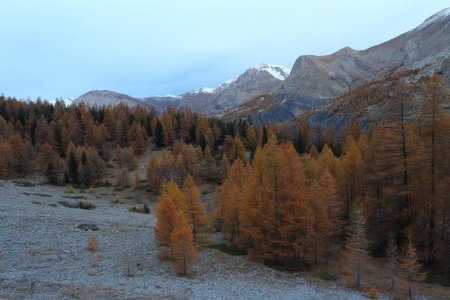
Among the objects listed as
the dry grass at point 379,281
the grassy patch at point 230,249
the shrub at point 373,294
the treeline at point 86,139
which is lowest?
the dry grass at point 379,281

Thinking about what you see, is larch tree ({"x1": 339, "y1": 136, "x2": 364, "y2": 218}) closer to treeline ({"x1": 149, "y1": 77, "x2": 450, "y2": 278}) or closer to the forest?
the forest

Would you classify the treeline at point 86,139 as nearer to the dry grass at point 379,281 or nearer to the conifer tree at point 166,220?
the conifer tree at point 166,220

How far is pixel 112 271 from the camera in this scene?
1008 inches

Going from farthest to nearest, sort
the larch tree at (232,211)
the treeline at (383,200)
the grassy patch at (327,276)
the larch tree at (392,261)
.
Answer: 1. the larch tree at (232,211)
2. the treeline at (383,200)
3. the grassy patch at (327,276)
4. the larch tree at (392,261)

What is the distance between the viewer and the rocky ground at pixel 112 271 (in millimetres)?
21141

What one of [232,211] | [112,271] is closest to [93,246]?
[112,271]

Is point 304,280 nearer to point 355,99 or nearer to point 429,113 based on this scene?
point 429,113

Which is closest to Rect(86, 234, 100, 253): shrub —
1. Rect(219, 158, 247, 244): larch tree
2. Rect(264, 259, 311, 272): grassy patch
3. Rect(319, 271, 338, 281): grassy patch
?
Rect(219, 158, 247, 244): larch tree

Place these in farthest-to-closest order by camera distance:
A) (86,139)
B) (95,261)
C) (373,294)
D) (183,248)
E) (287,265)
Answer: (86,139), (287,265), (95,261), (183,248), (373,294)

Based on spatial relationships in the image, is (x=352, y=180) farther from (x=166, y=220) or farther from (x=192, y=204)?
(x=166, y=220)

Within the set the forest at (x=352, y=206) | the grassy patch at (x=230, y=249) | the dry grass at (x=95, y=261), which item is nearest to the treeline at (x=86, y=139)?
the grassy patch at (x=230, y=249)

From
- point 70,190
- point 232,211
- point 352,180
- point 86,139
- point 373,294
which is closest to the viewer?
point 373,294

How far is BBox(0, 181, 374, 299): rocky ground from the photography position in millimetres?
21141

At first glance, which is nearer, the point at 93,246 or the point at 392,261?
the point at 392,261
